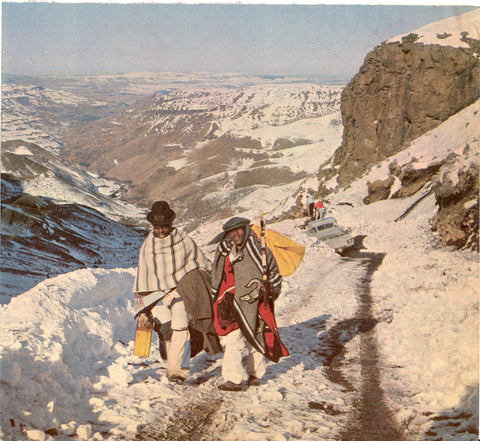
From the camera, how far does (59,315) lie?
421 centimetres

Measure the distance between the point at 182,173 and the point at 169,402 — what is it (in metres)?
4.06

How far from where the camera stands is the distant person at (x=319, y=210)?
23.1 ft

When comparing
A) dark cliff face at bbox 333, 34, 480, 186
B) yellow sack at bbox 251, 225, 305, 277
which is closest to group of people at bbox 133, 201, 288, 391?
yellow sack at bbox 251, 225, 305, 277

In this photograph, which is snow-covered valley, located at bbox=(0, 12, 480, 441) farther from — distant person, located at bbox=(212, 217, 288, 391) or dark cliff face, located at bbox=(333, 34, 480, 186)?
dark cliff face, located at bbox=(333, 34, 480, 186)

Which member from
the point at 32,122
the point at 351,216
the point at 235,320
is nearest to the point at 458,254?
the point at 351,216

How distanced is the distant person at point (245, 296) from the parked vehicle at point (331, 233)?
2931 mm

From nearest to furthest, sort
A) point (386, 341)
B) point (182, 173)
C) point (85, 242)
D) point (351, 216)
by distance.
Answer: point (386, 341) → point (182, 173) → point (351, 216) → point (85, 242)

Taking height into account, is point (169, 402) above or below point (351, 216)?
below

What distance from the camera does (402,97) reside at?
16.7 m

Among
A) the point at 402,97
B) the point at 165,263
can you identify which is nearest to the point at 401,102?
the point at 402,97

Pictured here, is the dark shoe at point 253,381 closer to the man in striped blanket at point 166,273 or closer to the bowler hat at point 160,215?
the man in striped blanket at point 166,273

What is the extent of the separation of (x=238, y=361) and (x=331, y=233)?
4.01 m

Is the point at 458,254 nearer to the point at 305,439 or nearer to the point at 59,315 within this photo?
the point at 305,439

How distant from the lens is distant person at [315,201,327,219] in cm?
704
